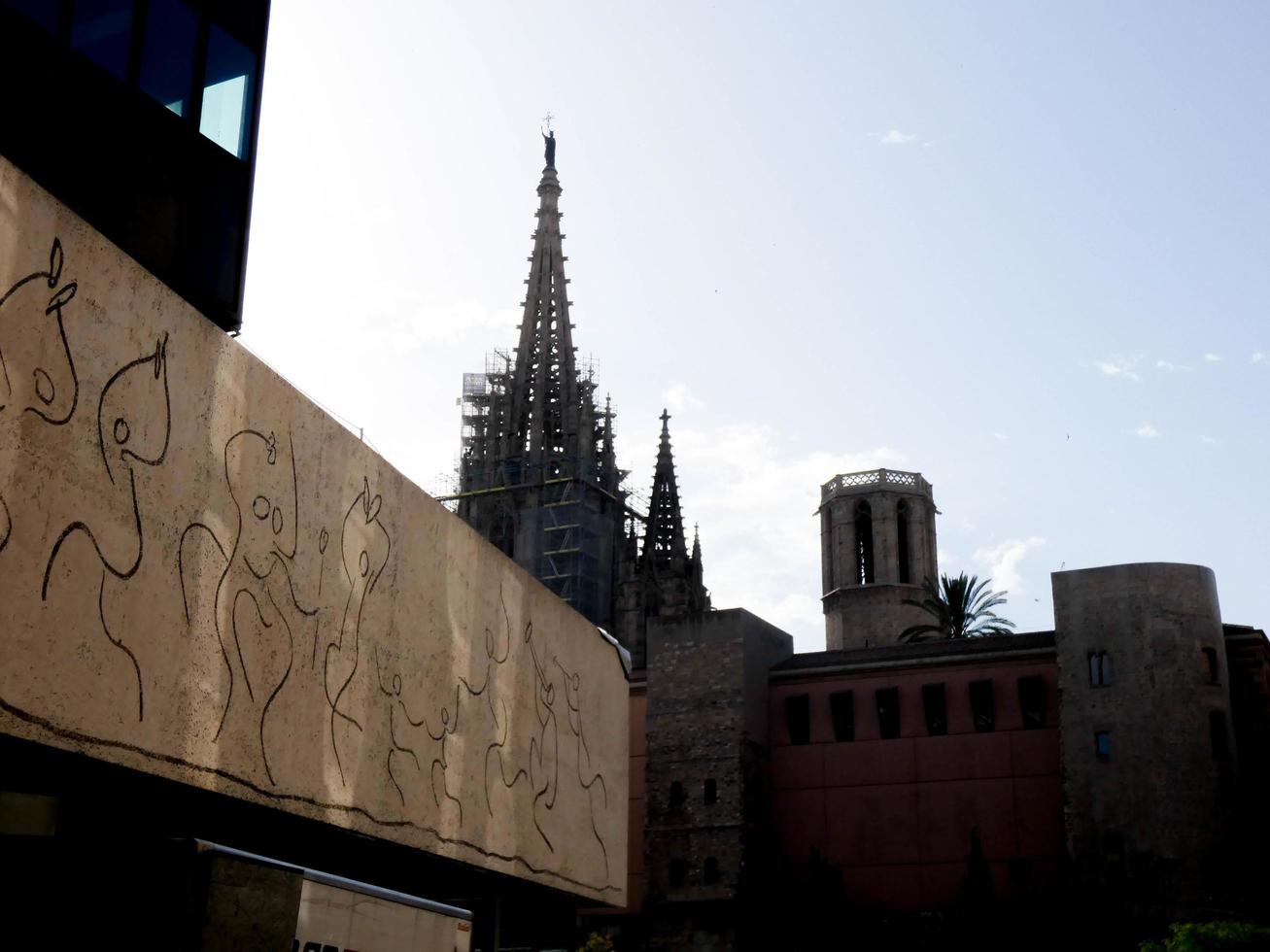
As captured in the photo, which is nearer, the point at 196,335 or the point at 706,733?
the point at 196,335

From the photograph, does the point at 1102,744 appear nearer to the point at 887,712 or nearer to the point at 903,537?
the point at 887,712

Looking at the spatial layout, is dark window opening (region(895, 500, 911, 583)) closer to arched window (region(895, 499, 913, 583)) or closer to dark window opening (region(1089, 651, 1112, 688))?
arched window (region(895, 499, 913, 583))

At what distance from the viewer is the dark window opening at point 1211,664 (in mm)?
44000

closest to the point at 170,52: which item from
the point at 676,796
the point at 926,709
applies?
the point at 926,709

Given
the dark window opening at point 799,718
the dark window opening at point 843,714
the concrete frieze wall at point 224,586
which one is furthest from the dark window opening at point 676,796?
the concrete frieze wall at point 224,586

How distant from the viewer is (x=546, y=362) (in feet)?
338

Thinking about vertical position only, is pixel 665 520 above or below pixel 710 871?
above

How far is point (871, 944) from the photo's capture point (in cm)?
4488

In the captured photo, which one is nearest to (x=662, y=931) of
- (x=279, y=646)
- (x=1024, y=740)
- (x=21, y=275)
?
(x=1024, y=740)

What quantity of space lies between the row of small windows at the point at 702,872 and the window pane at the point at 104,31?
3623cm

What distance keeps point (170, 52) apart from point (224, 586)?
19.1ft

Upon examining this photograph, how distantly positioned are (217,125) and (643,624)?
7437 cm

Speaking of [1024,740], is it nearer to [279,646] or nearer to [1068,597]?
[1068,597]

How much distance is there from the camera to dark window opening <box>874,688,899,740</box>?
47.2 metres
